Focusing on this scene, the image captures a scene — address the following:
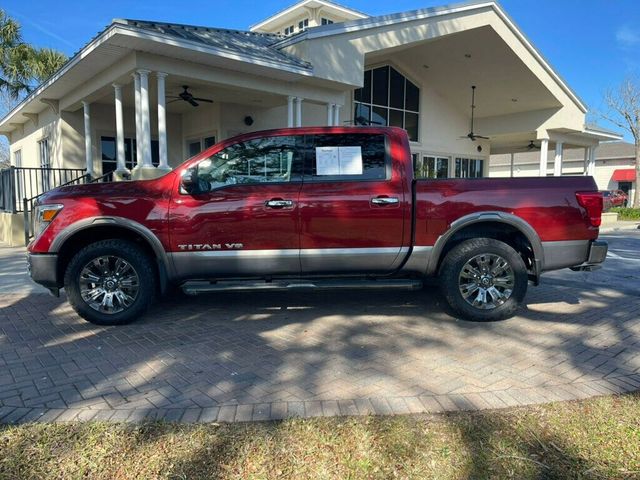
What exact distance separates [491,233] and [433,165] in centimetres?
1567

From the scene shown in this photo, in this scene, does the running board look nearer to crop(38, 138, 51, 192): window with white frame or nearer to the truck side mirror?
the truck side mirror

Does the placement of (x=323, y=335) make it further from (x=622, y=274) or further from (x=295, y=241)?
(x=622, y=274)

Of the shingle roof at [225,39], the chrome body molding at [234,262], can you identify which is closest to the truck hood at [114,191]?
the chrome body molding at [234,262]

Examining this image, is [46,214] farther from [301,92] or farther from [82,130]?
[82,130]

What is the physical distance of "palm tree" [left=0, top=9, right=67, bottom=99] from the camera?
18.8m

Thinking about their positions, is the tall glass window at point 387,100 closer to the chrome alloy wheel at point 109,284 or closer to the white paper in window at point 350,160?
the white paper in window at point 350,160

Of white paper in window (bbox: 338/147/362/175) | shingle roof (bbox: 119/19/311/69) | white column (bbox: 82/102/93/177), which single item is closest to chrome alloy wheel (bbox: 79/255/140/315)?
white paper in window (bbox: 338/147/362/175)

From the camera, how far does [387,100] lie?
58.7 feet

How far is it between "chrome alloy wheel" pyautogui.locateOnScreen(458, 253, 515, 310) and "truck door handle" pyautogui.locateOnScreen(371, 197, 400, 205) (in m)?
1.00

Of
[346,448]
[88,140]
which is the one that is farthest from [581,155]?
[346,448]

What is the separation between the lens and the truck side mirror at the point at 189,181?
4.73 metres

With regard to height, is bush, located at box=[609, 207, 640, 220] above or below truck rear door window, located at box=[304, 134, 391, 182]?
below

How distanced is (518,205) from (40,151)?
55.1ft

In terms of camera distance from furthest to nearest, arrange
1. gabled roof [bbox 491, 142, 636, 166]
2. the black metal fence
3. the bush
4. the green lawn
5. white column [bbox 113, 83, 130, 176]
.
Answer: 1. gabled roof [bbox 491, 142, 636, 166]
2. the bush
3. the black metal fence
4. white column [bbox 113, 83, 130, 176]
5. the green lawn
